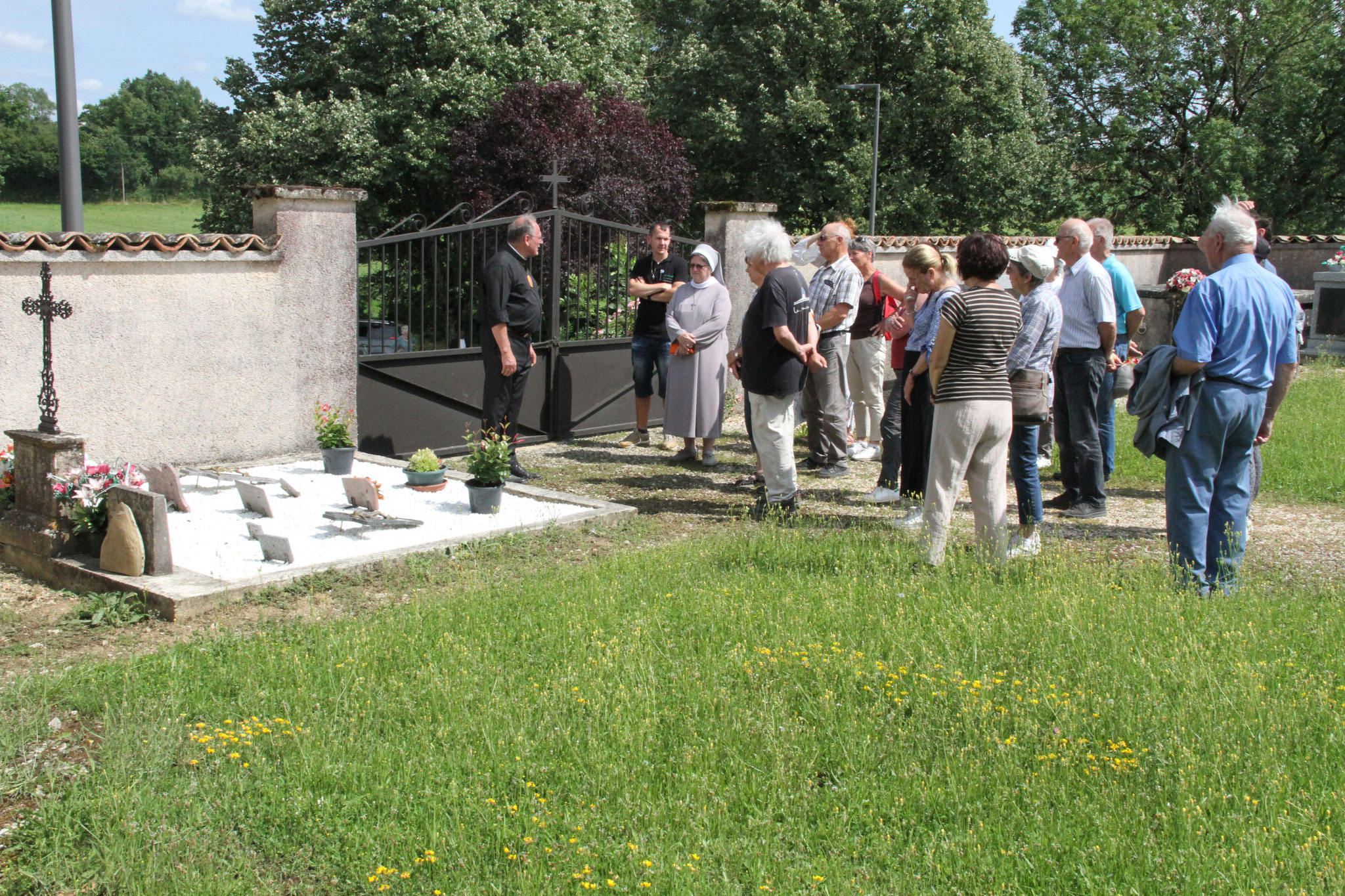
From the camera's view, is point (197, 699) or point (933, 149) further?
point (933, 149)

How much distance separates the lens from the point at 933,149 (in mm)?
34500

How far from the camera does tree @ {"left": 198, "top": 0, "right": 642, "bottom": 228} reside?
91.6 ft

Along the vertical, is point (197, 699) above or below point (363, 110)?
below

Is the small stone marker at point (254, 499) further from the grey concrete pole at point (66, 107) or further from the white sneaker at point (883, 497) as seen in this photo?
the white sneaker at point (883, 497)

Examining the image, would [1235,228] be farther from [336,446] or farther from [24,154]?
[24,154]

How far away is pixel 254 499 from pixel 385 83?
24.6 meters

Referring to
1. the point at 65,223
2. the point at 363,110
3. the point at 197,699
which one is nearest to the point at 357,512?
the point at 197,699

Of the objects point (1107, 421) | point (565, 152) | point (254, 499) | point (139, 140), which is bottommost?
point (254, 499)

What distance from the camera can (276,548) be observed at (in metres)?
6.39

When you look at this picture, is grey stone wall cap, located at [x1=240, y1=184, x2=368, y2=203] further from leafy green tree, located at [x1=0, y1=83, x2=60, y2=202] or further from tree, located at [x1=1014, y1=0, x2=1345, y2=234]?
leafy green tree, located at [x1=0, y1=83, x2=60, y2=202]

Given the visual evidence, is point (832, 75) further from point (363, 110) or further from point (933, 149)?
point (363, 110)

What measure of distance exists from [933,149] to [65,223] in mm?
29628

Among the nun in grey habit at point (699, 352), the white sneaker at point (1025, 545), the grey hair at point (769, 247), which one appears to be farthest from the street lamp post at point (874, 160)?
the white sneaker at point (1025, 545)

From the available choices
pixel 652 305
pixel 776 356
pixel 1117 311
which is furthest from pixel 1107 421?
pixel 652 305
